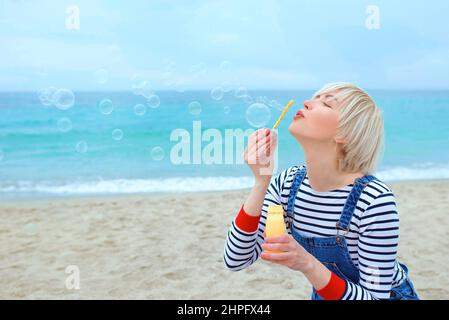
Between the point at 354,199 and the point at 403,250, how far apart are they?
3389 mm

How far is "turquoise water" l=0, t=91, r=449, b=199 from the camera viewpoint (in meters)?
8.91

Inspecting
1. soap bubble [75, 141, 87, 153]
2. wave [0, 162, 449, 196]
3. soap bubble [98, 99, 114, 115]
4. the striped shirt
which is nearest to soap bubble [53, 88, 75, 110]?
soap bubble [98, 99, 114, 115]

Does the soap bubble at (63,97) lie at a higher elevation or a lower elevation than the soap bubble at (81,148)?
higher

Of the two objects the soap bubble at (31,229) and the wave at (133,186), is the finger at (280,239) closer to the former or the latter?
the soap bubble at (31,229)

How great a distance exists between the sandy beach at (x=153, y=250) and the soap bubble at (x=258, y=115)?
1.30 m


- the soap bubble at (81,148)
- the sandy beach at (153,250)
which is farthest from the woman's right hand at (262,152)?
the soap bubble at (81,148)

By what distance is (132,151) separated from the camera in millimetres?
13633

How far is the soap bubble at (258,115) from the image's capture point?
2758mm

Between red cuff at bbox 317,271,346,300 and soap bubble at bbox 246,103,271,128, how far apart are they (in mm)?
1443

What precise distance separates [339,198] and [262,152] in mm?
255

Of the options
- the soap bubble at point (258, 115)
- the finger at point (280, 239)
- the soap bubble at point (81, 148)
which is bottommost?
the soap bubble at point (81, 148)

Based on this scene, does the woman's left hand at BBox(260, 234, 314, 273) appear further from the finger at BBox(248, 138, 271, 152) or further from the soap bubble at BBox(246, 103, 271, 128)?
the soap bubble at BBox(246, 103, 271, 128)

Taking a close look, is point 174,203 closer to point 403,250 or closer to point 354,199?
point 403,250

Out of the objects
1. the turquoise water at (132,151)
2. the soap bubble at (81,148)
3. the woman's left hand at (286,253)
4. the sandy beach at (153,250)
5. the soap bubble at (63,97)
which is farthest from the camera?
the soap bubble at (81,148)
